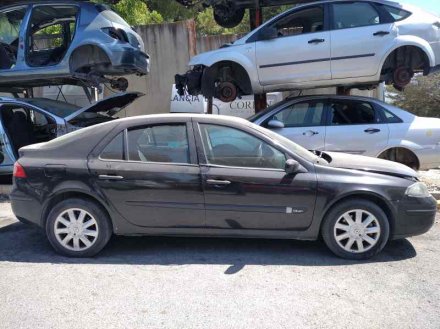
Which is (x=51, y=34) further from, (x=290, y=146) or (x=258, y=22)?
(x=290, y=146)

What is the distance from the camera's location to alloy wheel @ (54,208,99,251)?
4.91 meters

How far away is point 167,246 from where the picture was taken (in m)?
5.32

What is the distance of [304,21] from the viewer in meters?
7.78

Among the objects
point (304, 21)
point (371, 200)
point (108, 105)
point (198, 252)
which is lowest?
point (198, 252)

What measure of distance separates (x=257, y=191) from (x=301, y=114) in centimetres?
284

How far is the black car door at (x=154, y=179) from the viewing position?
15.8 ft

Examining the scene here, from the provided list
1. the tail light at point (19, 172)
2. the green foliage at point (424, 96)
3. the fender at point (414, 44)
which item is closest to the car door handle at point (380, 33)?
the fender at point (414, 44)

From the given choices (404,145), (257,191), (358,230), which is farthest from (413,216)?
(404,145)

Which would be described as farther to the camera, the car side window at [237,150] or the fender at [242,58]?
the fender at [242,58]

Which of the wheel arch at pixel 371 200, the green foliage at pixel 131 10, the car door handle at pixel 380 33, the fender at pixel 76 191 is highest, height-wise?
the green foliage at pixel 131 10

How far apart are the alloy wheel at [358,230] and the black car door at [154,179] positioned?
4.48 ft

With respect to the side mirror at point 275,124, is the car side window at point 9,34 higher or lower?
higher

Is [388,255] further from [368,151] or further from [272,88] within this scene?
[272,88]

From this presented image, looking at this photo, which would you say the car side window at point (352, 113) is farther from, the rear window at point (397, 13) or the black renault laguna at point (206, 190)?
the black renault laguna at point (206, 190)
